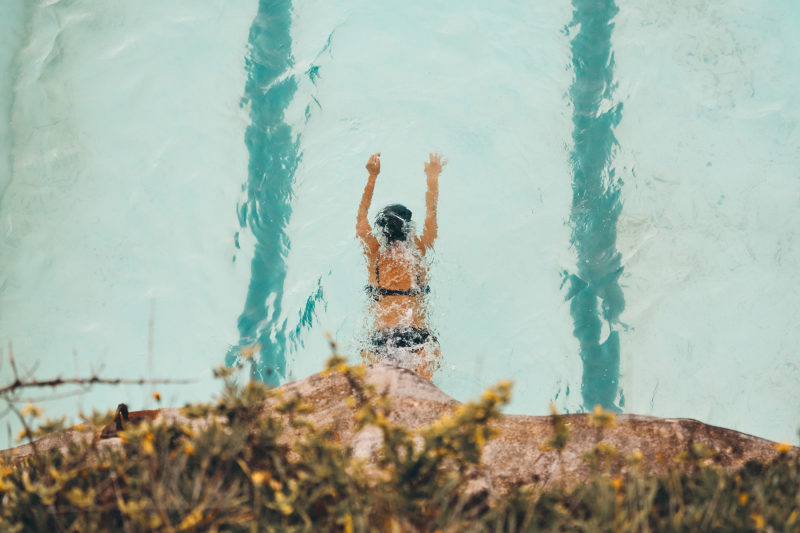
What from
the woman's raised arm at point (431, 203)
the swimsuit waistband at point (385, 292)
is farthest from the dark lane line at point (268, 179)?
the woman's raised arm at point (431, 203)

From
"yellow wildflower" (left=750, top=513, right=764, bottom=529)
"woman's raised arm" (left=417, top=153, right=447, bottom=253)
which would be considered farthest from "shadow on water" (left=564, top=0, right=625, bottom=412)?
"yellow wildflower" (left=750, top=513, right=764, bottom=529)

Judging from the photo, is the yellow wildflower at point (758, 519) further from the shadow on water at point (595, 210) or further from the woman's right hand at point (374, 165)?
the woman's right hand at point (374, 165)

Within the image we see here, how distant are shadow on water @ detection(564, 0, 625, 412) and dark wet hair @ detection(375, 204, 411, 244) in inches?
75.9

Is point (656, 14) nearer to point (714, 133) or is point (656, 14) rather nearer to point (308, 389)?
point (714, 133)

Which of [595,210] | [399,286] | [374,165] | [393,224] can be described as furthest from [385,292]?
[595,210]

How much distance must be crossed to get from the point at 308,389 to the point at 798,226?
5605 millimetres

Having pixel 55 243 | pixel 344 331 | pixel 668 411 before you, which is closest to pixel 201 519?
pixel 344 331

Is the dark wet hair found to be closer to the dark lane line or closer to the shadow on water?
the dark lane line

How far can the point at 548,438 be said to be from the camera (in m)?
2.33

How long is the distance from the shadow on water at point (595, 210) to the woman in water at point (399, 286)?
1679 millimetres

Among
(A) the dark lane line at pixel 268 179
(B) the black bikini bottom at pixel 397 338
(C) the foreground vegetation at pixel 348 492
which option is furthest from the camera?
(A) the dark lane line at pixel 268 179

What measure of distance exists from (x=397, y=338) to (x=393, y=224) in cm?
111

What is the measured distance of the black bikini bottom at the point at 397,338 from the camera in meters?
5.18

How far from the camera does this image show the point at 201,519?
1.59 metres
